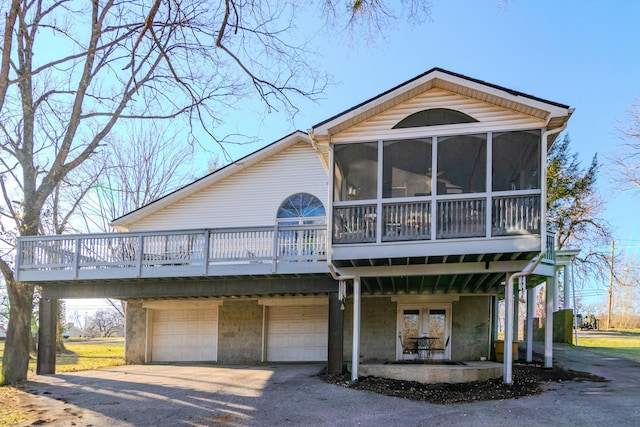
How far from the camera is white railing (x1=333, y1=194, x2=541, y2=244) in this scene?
10.4 meters

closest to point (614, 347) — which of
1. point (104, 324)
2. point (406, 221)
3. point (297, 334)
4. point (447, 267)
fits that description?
point (297, 334)

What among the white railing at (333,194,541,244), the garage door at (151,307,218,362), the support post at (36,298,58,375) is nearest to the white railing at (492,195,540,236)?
the white railing at (333,194,541,244)

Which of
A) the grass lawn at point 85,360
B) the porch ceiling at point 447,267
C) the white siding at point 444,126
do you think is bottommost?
the grass lawn at point 85,360

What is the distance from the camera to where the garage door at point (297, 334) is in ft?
53.7

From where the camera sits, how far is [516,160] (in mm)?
11008

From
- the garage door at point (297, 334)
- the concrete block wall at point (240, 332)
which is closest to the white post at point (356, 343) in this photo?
the garage door at point (297, 334)

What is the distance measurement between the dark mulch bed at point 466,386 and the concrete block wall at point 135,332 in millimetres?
7290

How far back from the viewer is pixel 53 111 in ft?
44.2

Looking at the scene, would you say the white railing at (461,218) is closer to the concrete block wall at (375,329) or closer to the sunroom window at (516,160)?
the sunroom window at (516,160)

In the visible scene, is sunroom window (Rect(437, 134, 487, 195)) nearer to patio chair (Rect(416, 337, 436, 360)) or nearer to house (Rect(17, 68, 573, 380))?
house (Rect(17, 68, 573, 380))

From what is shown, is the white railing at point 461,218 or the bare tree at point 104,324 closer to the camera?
the white railing at point 461,218

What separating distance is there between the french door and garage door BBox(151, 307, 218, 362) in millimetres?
5791

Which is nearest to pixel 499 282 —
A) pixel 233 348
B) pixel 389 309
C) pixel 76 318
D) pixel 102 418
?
pixel 389 309

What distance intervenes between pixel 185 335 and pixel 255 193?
513cm
